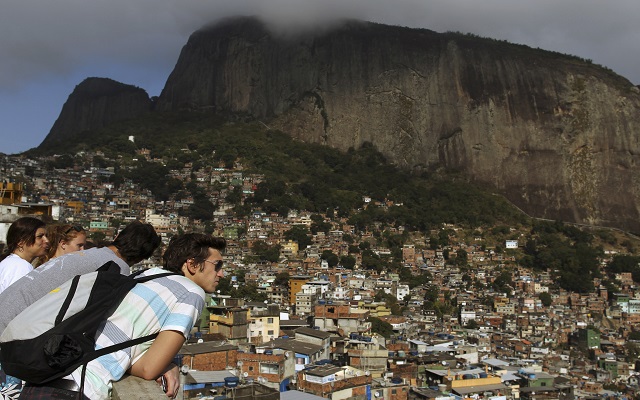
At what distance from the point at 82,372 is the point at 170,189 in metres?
62.7

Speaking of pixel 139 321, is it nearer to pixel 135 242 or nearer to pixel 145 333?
pixel 145 333

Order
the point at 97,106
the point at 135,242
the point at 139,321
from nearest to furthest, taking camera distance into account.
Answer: the point at 139,321 < the point at 135,242 < the point at 97,106

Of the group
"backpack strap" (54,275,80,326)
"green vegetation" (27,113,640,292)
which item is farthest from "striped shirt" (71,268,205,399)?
"green vegetation" (27,113,640,292)

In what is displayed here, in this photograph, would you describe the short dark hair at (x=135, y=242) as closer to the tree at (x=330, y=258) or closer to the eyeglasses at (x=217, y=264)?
the eyeglasses at (x=217, y=264)

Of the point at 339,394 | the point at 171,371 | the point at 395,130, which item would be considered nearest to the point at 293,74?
the point at 395,130

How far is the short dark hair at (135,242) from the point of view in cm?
320

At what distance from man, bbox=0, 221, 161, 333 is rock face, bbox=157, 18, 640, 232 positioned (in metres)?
74.8

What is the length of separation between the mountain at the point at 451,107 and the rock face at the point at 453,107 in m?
0.11

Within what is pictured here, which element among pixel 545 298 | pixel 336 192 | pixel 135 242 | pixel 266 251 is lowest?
pixel 545 298

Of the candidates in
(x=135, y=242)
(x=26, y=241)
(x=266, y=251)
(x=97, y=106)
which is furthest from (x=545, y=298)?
(x=97, y=106)

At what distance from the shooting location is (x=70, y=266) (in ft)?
9.06

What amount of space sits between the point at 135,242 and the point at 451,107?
78802 mm

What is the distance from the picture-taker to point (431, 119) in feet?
262

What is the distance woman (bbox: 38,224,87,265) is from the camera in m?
4.03
